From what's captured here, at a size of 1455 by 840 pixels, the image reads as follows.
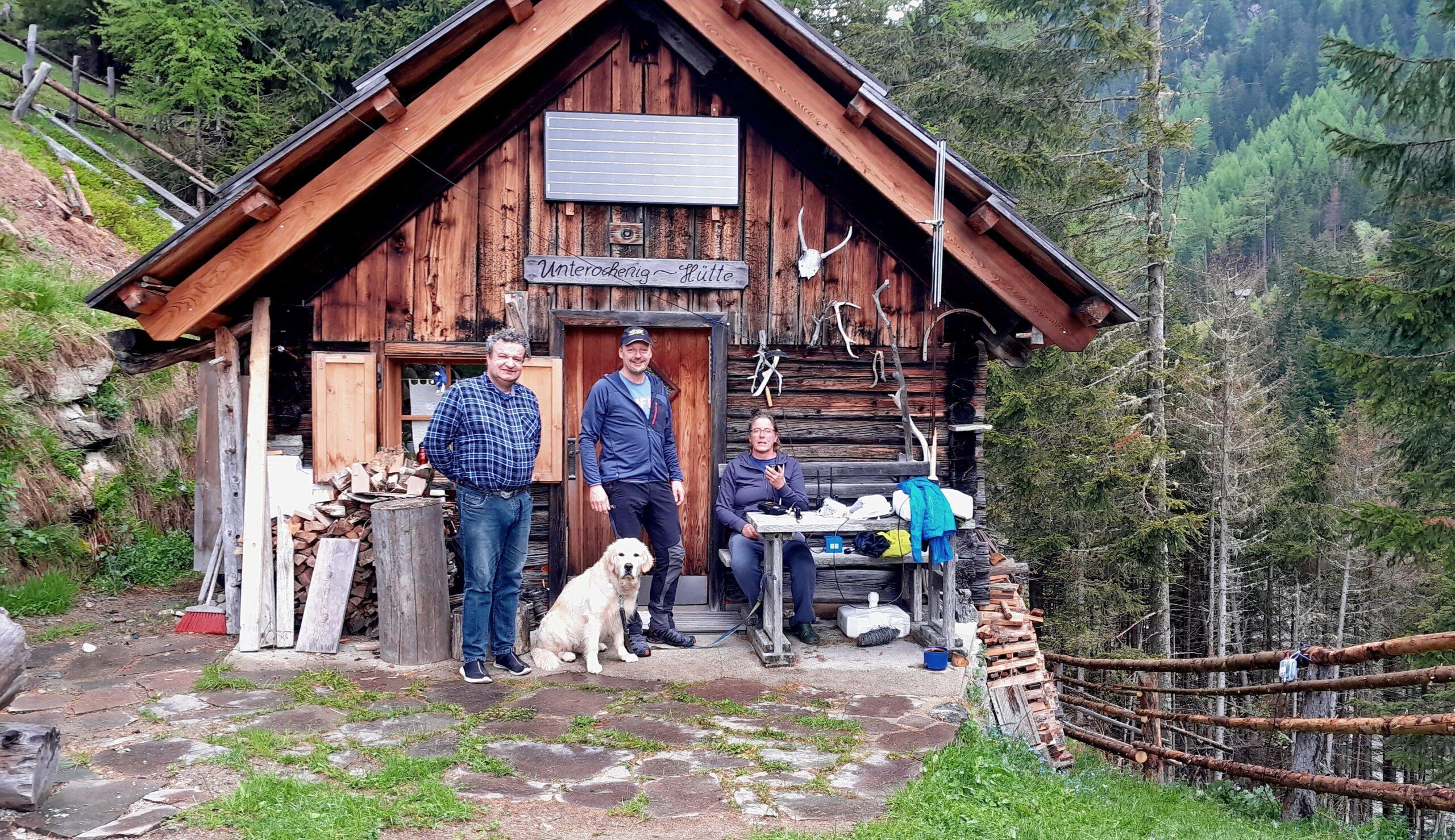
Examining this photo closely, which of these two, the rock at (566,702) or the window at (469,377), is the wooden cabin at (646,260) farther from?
the rock at (566,702)

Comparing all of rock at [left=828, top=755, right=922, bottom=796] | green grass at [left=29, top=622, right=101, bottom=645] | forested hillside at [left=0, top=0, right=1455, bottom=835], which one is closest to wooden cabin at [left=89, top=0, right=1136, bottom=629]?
green grass at [left=29, top=622, right=101, bottom=645]

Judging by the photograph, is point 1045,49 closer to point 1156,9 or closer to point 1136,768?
point 1156,9

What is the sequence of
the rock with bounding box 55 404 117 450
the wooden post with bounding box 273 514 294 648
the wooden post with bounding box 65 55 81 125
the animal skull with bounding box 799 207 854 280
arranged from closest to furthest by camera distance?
1. the wooden post with bounding box 273 514 294 648
2. the animal skull with bounding box 799 207 854 280
3. the rock with bounding box 55 404 117 450
4. the wooden post with bounding box 65 55 81 125

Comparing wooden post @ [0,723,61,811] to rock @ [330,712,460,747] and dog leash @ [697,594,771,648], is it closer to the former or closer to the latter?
rock @ [330,712,460,747]

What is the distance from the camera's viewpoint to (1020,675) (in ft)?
25.8

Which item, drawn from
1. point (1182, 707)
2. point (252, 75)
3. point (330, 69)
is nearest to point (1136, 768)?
point (1182, 707)

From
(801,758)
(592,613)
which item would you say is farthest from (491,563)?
(801,758)

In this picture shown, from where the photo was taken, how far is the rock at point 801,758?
4.87 m

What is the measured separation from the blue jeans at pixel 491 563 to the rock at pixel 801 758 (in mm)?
2044

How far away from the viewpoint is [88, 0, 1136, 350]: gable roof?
21.1 feet

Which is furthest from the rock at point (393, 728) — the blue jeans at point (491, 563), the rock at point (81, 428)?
the rock at point (81, 428)

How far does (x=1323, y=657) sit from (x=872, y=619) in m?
2.81

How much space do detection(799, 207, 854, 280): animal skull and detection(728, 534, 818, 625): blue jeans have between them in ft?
7.00

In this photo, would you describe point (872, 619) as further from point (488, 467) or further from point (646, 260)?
point (646, 260)
